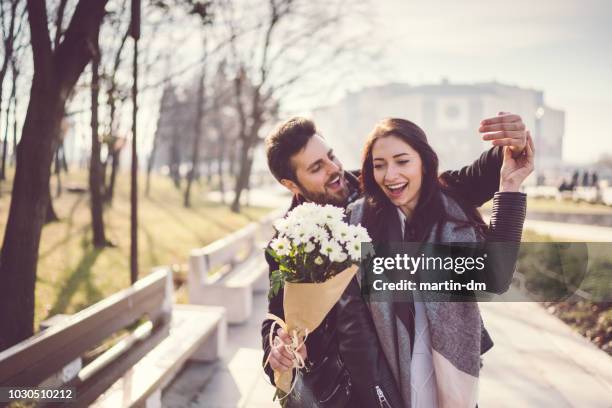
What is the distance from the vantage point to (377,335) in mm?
1867

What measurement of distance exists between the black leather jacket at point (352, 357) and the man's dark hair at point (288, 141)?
0.77 m

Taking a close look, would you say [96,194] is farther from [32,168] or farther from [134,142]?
[32,168]

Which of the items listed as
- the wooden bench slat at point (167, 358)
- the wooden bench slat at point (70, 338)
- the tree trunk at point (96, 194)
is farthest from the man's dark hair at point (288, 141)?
the tree trunk at point (96, 194)

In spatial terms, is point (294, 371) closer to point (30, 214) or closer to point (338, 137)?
point (30, 214)

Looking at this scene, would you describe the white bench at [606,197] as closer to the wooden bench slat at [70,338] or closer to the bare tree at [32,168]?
the wooden bench slat at [70,338]

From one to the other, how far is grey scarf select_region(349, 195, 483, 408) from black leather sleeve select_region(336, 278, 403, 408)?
0.10 ft

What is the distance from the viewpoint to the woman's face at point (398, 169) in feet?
6.37

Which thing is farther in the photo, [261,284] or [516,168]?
[261,284]

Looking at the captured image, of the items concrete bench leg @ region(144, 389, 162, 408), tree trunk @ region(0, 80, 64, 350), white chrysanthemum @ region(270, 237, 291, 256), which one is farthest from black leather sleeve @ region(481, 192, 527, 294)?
tree trunk @ region(0, 80, 64, 350)

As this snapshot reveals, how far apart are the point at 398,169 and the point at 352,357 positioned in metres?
0.77

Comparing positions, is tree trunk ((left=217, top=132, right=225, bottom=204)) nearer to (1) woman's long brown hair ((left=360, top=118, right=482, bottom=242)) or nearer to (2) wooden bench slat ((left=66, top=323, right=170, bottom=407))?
(2) wooden bench slat ((left=66, top=323, right=170, bottom=407))

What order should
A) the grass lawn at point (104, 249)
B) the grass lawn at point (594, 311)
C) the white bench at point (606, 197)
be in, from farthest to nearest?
the white bench at point (606, 197) < the grass lawn at point (104, 249) < the grass lawn at point (594, 311)

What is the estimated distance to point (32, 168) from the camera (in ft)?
13.6

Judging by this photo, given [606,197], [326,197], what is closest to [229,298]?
[326,197]
